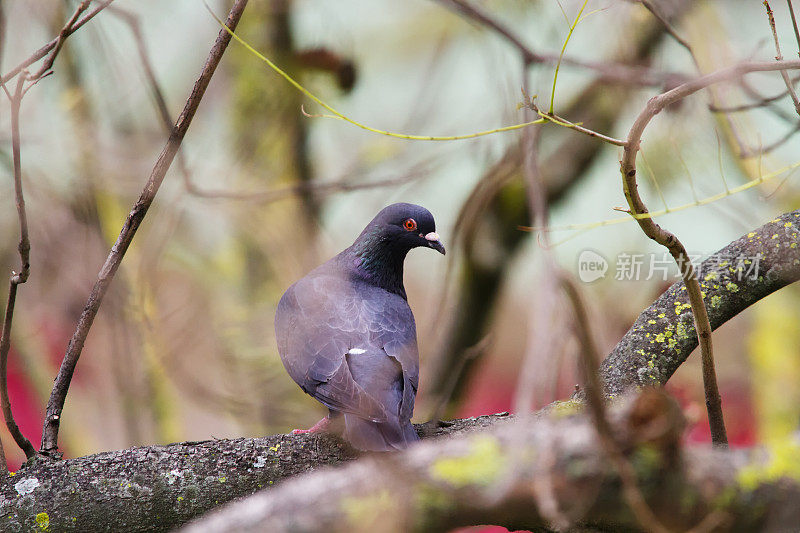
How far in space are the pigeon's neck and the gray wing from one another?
0.83 ft

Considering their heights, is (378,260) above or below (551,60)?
below

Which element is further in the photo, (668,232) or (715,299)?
(715,299)

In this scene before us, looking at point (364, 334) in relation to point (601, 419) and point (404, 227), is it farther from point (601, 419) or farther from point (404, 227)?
point (601, 419)

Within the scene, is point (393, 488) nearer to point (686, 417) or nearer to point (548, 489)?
point (548, 489)

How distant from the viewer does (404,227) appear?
155 inches

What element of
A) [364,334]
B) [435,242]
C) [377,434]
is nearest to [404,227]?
[435,242]

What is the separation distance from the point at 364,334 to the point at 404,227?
0.88 metres

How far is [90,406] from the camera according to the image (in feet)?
18.4

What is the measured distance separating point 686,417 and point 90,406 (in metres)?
5.28

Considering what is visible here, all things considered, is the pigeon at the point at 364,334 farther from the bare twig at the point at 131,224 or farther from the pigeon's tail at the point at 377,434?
the bare twig at the point at 131,224

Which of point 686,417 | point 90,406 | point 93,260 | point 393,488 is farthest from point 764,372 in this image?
point 90,406

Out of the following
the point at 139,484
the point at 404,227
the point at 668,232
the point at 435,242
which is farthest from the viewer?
the point at 404,227

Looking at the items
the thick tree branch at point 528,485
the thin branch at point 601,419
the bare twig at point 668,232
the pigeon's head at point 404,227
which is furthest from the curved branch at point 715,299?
the thin branch at point 601,419

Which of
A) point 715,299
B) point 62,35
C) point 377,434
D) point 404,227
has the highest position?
point 62,35
